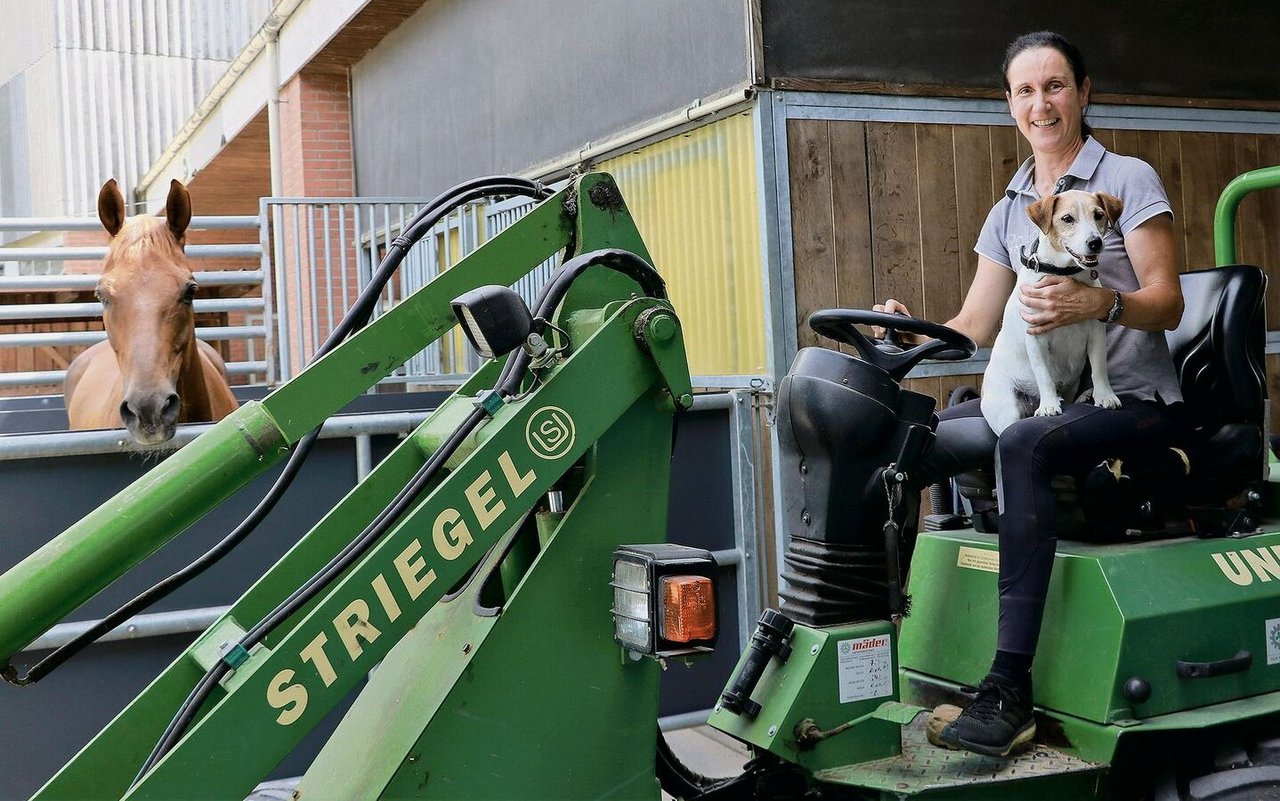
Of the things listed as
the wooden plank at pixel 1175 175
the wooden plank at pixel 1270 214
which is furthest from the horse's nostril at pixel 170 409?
the wooden plank at pixel 1270 214

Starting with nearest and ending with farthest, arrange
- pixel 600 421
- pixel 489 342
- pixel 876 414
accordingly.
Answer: pixel 489 342, pixel 600 421, pixel 876 414

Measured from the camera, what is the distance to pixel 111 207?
15.2 feet

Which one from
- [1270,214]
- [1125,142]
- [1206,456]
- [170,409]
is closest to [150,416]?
[170,409]

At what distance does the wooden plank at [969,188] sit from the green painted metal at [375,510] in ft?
11.5

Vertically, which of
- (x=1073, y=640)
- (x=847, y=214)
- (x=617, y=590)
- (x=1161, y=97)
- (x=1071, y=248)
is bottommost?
(x=1073, y=640)

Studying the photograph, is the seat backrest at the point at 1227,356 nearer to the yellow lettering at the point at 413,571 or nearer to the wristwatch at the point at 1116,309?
the wristwatch at the point at 1116,309

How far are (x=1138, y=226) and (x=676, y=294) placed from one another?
3728mm

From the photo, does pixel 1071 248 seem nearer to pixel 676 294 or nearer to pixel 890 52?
pixel 890 52

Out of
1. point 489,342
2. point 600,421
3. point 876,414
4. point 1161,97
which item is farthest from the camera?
point 1161,97

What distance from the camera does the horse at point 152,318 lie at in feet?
13.3

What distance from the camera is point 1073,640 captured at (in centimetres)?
263

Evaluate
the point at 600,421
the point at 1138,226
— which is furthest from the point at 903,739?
the point at 1138,226

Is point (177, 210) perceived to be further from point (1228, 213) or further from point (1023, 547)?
point (1228, 213)

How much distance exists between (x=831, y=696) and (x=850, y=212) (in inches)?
131
